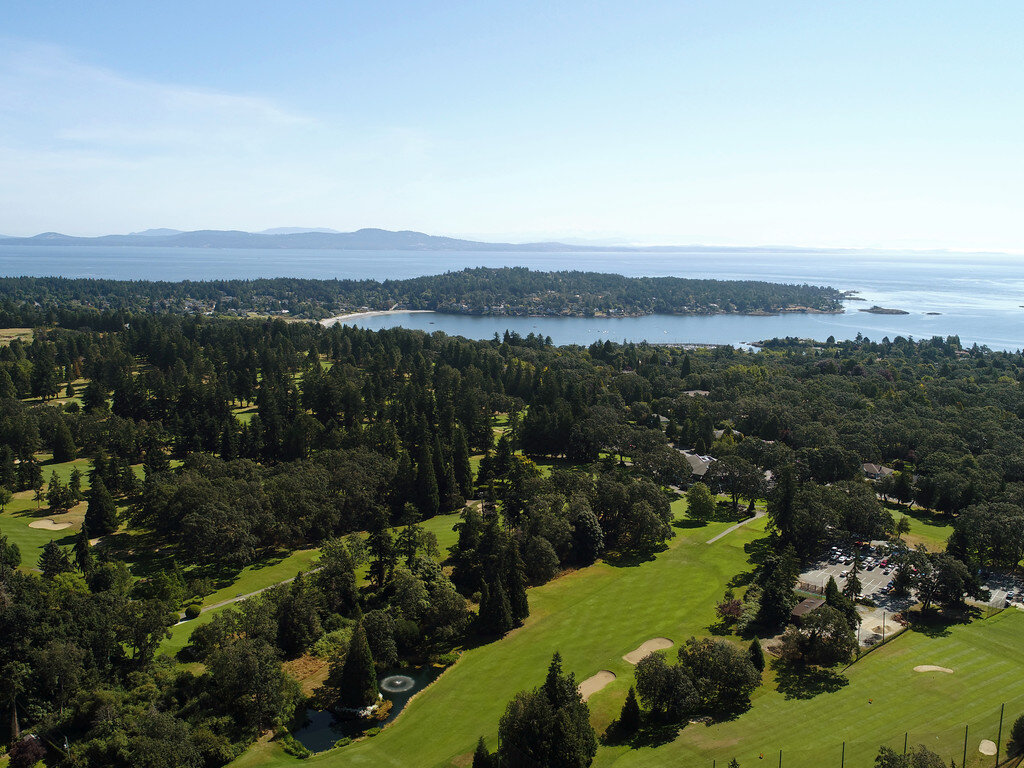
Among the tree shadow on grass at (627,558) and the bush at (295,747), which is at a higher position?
the tree shadow on grass at (627,558)

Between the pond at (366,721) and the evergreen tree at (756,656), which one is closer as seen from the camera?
the pond at (366,721)

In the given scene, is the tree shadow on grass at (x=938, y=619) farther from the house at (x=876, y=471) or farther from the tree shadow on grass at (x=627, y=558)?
the house at (x=876, y=471)

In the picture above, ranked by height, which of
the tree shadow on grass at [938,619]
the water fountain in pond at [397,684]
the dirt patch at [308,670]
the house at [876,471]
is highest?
the house at [876,471]

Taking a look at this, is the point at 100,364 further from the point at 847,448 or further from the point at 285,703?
the point at 847,448

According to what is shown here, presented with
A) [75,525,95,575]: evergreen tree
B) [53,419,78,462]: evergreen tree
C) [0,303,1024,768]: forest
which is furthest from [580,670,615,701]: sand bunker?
[53,419,78,462]: evergreen tree

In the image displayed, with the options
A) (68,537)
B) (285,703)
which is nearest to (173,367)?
(68,537)

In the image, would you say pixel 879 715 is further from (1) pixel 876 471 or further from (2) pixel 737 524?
(1) pixel 876 471

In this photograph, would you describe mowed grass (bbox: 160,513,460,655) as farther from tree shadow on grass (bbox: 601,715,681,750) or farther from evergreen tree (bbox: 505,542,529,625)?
tree shadow on grass (bbox: 601,715,681,750)

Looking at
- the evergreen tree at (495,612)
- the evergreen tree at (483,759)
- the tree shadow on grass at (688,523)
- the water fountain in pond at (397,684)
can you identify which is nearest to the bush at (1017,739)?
the evergreen tree at (483,759)
